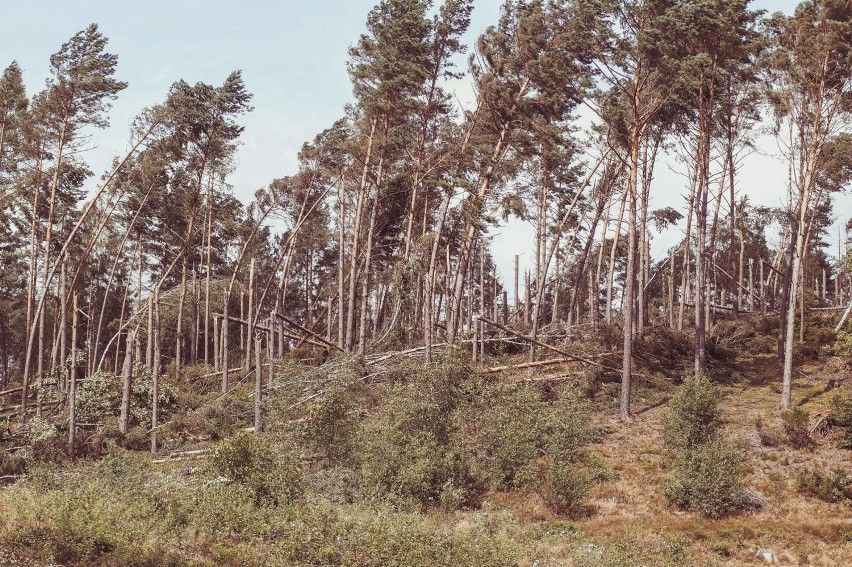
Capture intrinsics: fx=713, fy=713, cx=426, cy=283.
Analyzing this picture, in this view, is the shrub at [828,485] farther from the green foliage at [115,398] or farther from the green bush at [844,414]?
the green foliage at [115,398]

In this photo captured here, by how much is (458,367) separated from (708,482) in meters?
8.06

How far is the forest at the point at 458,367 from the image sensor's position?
16859 mm

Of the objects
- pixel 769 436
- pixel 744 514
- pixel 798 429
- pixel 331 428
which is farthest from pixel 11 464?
pixel 798 429

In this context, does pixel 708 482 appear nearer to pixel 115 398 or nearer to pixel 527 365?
pixel 527 365

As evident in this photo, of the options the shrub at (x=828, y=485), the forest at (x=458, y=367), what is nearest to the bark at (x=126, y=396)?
the forest at (x=458, y=367)

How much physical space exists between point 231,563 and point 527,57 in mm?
24745

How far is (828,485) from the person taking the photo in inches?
762

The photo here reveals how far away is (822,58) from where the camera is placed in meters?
28.0

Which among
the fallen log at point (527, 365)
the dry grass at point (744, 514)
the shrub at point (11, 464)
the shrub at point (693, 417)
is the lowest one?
the shrub at point (11, 464)

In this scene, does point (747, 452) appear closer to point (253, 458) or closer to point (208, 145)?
point (253, 458)

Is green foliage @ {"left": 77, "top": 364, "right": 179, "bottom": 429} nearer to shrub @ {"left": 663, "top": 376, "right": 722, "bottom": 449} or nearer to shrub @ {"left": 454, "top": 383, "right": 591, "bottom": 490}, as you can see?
shrub @ {"left": 454, "top": 383, "right": 591, "bottom": 490}

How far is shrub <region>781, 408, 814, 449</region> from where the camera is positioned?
23.0 meters

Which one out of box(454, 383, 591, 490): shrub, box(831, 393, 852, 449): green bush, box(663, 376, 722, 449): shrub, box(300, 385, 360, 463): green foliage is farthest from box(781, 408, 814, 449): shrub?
box(300, 385, 360, 463): green foliage

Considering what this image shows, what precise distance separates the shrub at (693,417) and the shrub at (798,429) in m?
3.11
